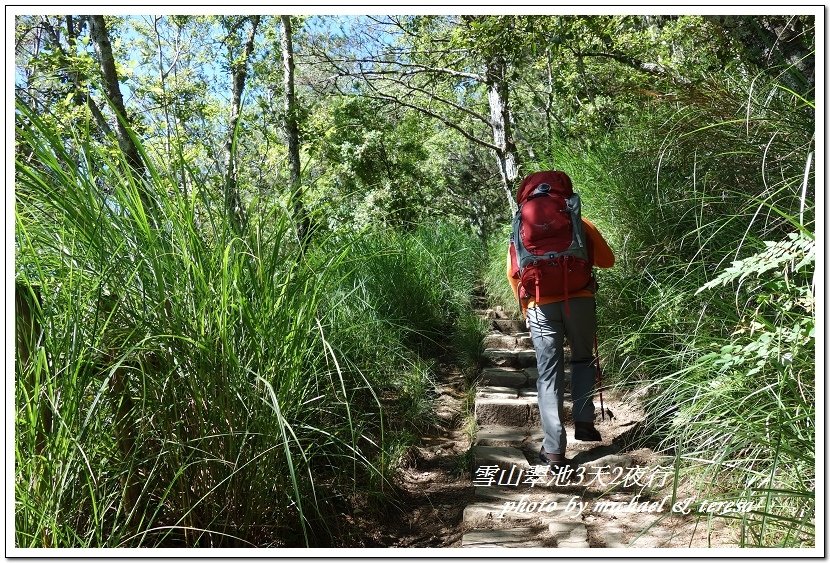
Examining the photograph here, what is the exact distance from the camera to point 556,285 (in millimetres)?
3738

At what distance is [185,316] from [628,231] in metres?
3.76

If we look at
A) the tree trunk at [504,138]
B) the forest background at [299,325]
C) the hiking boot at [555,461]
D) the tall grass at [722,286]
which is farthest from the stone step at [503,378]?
the tree trunk at [504,138]

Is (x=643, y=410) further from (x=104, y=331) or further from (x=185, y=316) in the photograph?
(x=104, y=331)

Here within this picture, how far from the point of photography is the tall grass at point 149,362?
2.13 metres

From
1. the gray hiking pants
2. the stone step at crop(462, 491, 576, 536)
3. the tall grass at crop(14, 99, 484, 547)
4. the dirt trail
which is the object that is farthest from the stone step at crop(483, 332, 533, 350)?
the tall grass at crop(14, 99, 484, 547)

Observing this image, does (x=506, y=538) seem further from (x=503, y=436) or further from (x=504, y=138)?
(x=504, y=138)

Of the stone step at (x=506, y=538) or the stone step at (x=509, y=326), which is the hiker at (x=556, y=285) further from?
the stone step at (x=509, y=326)

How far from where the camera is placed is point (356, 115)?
12664 mm

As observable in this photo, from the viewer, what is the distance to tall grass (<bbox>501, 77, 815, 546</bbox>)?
234cm

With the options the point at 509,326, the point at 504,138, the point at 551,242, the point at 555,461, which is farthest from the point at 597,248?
the point at 504,138

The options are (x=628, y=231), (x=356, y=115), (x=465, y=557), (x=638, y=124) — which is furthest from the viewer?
(x=356, y=115)

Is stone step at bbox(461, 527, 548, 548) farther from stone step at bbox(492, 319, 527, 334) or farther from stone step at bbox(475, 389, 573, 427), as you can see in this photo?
stone step at bbox(492, 319, 527, 334)
